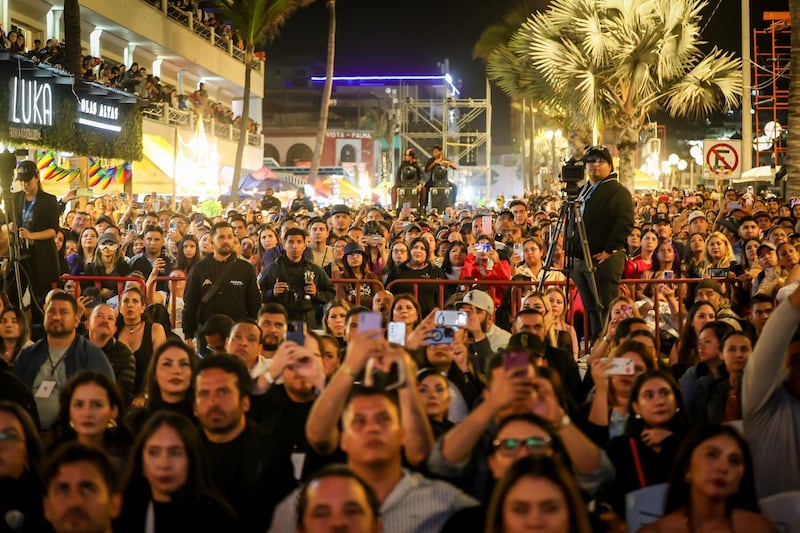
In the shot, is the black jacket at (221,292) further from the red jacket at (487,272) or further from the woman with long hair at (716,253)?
the woman with long hair at (716,253)

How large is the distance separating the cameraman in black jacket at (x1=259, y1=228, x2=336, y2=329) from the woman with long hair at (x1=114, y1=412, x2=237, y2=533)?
17.8 ft

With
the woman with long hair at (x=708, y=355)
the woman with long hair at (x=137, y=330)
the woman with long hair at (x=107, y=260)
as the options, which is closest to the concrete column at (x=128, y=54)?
the woman with long hair at (x=107, y=260)

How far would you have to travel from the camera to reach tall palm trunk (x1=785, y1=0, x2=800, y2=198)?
65.4ft

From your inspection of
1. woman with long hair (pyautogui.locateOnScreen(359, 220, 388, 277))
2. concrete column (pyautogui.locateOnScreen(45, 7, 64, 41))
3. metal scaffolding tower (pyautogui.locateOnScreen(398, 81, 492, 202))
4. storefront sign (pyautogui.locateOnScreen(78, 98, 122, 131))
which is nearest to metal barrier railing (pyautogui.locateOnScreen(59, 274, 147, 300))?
woman with long hair (pyautogui.locateOnScreen(359, 220, 388, 277))

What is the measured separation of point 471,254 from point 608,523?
745 cm

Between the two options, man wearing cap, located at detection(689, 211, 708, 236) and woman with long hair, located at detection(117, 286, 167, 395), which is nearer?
woman with long hair, located at detection(117, 286, 167, 395)

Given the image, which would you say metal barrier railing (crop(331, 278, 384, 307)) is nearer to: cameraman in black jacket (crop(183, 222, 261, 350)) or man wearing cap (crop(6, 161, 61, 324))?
cameraman in black jacket (crop(183, 222, 261, 350))

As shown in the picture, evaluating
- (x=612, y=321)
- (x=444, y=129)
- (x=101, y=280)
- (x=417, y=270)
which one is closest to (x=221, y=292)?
(x=101, y=280)

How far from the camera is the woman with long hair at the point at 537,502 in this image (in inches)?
162

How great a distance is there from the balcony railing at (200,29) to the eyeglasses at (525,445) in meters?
33.4

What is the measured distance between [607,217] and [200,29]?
3510 centimetres

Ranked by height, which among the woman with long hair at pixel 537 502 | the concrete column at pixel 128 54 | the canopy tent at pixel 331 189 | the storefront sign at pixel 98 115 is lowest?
the woman with long hair at pixel 537 502

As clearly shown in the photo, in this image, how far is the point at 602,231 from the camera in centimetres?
1014

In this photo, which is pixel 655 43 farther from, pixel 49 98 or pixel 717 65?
pixel 49 98
